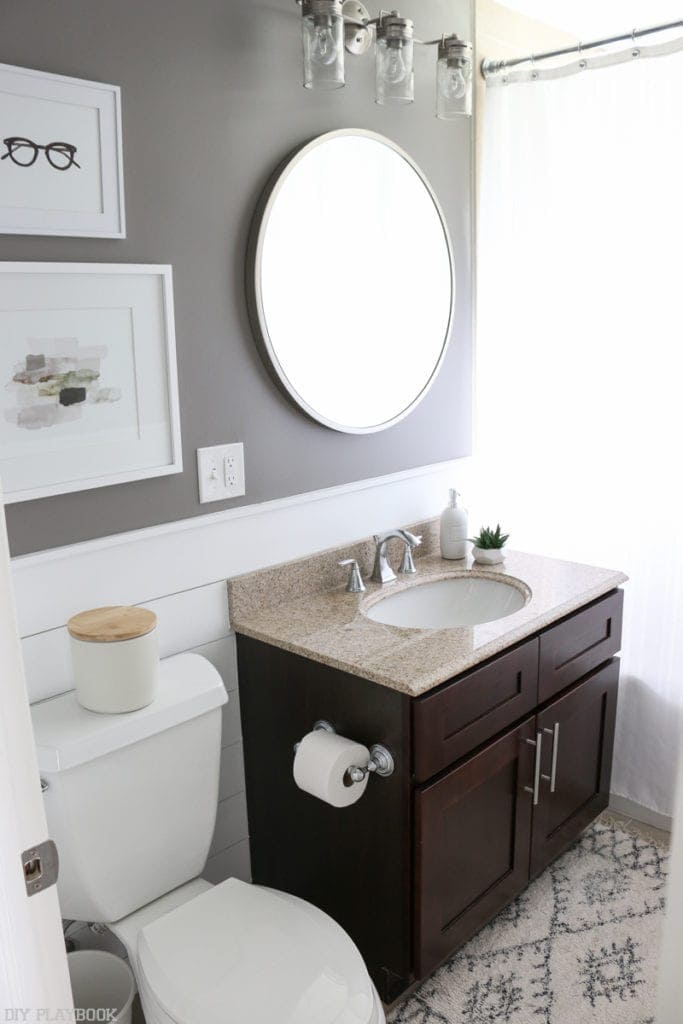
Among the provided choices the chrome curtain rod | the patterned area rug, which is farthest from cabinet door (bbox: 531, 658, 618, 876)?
the chrome curtain rod

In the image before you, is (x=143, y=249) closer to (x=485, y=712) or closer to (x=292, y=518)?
(x=292, y=518)

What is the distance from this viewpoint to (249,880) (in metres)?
2.16

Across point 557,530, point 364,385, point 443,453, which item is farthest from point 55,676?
point 557,530

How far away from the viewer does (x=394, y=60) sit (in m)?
1.97

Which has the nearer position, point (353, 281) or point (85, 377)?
point (85, 377)

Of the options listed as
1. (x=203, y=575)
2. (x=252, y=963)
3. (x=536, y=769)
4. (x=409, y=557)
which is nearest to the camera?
(x=252, y=963)

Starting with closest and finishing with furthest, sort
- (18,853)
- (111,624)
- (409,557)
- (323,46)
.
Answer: (18,853) < (111,624) < (323,46) < (409,557)

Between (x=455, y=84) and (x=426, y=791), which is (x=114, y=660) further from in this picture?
(x=455, y=84)

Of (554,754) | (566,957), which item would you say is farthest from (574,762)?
(566,957)

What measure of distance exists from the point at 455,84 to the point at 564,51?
0.35 m

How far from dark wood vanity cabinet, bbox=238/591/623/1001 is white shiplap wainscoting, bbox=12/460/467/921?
0.06 metres

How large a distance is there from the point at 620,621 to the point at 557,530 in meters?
0.37

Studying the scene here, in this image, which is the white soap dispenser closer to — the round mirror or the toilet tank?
the round mirror

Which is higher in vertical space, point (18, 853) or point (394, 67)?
point (394, 67)
